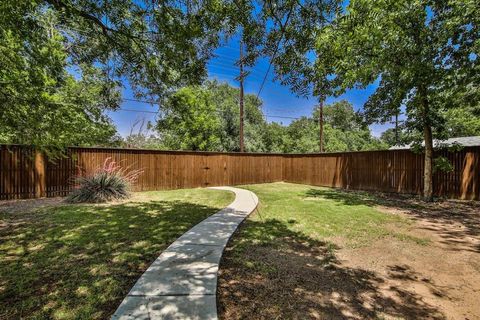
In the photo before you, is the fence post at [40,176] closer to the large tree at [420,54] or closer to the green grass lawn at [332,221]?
the green grass lawn at [332,221]

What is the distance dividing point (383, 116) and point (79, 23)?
32.5ft

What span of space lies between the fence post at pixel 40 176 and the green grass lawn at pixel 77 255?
257 cm

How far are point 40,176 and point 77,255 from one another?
247 inches

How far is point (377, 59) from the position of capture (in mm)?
6773

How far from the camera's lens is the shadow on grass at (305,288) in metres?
2.13

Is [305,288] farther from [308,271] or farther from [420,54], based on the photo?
[420,54]

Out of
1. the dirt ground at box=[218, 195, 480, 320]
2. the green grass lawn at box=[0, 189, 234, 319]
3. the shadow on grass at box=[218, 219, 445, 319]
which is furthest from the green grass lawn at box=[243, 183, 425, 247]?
the green grass lawn at box=[0, 189, 234, 319]

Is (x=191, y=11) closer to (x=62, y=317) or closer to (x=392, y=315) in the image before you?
(x=62, y=317)

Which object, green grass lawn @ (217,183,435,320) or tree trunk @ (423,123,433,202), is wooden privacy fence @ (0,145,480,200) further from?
green grass lawn @ (217,183,435,320)

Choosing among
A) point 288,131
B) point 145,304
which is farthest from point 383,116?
point 288,131

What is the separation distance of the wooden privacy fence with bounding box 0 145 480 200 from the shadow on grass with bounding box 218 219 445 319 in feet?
17.0

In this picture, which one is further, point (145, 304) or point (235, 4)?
point (235, 4)

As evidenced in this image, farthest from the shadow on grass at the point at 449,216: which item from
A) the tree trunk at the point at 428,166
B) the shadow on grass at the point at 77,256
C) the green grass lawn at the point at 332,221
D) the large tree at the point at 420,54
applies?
the shadow on grass at the point at 77,256

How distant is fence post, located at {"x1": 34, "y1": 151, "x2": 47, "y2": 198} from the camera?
7641mm
